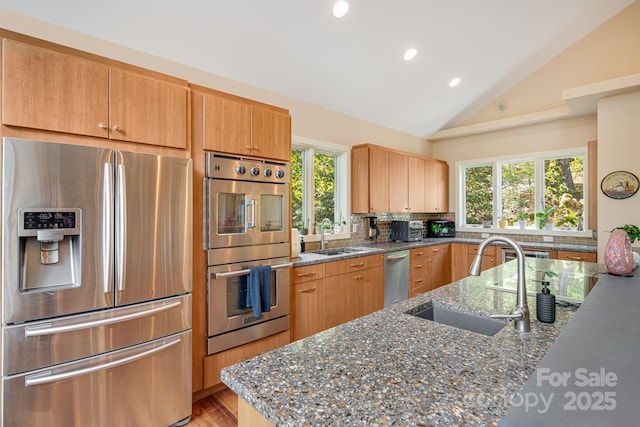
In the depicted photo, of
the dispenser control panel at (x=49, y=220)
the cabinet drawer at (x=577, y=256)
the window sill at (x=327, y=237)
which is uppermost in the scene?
the dispenser control panel at (x=49, y=220)

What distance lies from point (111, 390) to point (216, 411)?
2.42ft

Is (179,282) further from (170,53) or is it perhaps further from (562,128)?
(562,128)

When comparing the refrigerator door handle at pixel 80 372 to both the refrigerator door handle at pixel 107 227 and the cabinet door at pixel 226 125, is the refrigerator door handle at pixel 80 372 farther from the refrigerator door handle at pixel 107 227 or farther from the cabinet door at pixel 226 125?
the cabinet door at pixel 226 125

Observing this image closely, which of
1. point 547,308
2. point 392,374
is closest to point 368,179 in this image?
point 547,308

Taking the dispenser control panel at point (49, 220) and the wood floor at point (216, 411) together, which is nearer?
the dispenser control panel at point (49, 220)

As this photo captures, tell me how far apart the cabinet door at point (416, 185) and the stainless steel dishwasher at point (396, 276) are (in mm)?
1055

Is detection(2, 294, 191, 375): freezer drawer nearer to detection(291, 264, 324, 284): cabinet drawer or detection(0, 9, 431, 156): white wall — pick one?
detection(291, 264, 324, 284): cabinet drawer

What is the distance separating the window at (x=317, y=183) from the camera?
12.7 feet

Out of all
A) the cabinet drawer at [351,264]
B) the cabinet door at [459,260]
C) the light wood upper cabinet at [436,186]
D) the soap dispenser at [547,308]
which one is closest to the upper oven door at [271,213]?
the cabinet drawer at [351,264]

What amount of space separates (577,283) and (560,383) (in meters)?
1.62

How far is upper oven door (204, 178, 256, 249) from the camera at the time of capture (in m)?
2.29

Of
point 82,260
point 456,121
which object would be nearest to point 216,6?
point 82,260

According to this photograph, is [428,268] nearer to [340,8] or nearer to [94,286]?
[340,8]

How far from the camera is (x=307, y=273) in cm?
299
